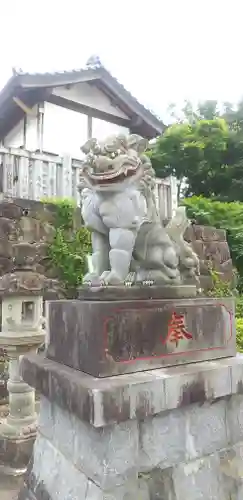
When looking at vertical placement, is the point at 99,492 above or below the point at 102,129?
below

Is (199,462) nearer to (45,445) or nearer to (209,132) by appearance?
(45,445)

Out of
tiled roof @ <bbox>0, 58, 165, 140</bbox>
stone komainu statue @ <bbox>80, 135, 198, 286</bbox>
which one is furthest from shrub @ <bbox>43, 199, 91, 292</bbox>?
stone komainu statue @ <bbox>80, 135, 198, 286</bbox>

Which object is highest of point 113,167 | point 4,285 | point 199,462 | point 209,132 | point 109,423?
point 209,132

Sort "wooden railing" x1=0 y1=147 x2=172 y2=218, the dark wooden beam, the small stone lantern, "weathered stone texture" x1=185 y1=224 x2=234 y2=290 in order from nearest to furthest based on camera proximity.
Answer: the small stone lantern, "wooden railing" x1=0 y1=147 x2=172 y2=218, "weathered stone texture" x1=185 y1=224 x2=234 y2=290, the dark wooden beam

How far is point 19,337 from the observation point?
3506mm

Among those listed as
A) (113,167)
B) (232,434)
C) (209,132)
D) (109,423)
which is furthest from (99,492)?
(209,132)

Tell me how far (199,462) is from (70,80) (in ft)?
30.3

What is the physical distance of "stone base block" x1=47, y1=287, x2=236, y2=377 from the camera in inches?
77.9

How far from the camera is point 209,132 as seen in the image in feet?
47.1

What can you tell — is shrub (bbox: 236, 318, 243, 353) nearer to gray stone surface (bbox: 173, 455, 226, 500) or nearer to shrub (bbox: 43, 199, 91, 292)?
shrub (bbox: 43, 199, 91, 292)

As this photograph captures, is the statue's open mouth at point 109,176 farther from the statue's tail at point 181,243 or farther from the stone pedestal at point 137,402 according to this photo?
the stone pedestal at point 137,402

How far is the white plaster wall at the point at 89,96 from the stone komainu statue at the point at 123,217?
8328 mm

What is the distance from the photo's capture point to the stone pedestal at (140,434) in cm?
185

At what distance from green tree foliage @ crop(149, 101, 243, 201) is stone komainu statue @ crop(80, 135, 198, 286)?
12211 mm
